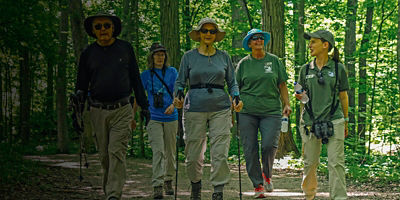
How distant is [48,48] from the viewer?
899 centimetres

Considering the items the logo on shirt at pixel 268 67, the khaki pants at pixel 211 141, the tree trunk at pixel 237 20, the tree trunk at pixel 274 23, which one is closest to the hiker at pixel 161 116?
the khaki pants at pixel 211 141

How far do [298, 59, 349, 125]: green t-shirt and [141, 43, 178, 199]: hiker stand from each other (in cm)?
236

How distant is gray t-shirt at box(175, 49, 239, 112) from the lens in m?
6.37

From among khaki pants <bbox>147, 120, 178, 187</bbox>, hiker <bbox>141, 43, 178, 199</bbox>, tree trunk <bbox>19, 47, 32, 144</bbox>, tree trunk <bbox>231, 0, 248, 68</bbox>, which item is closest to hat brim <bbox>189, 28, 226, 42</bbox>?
hiker <bbox>141, 43, 178, 199</bbox>

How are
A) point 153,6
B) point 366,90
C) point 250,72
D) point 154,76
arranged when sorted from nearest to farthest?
point 250,72, point 154,76, point 366,90, point 153,6

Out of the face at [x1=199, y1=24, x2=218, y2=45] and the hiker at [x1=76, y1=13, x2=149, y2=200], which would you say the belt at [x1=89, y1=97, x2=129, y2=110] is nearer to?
the hiker at [x1=76, y1=13, x2=149, y2=200]

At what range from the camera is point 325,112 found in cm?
611

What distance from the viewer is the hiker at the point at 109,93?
5824 mm

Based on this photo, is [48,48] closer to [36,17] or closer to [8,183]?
[36,17]

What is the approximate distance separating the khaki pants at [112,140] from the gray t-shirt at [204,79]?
884 millimetres

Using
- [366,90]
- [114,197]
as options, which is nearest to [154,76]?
[114,197]

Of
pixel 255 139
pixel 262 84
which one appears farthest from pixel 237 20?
pixel 255 139

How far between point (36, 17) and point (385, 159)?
7.61m

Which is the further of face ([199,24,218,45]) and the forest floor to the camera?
the forest floor
